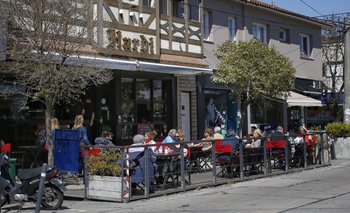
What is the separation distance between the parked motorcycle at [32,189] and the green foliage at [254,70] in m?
10.4

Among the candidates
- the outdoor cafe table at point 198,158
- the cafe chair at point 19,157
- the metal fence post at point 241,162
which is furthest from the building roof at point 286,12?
the cafe chair at point 19,157

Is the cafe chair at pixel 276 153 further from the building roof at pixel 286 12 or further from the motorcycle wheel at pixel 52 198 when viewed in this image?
the building roof at pixel 286 12

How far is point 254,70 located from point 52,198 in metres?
10.9

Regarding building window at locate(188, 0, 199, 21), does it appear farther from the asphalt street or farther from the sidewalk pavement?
the sidewalk pavement

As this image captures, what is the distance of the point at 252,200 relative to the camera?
1113 cm

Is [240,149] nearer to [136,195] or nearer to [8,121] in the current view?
[136,195]

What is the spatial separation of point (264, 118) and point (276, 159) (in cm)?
1006

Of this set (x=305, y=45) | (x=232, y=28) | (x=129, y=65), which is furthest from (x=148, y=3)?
(x=305, y=45)

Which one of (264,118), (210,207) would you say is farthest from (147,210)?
(264,118)

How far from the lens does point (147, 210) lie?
408 inches

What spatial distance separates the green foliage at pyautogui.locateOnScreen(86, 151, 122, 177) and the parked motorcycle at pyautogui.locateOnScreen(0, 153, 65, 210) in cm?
108

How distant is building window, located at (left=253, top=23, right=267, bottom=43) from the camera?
26.1 metres

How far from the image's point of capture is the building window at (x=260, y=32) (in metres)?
26.1

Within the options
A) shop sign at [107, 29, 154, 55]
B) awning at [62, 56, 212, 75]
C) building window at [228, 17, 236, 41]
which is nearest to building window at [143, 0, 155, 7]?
shop sign at [107, 29, 154, 55]
